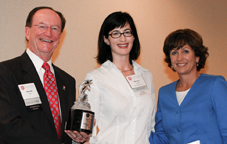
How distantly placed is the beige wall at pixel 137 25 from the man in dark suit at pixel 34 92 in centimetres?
89

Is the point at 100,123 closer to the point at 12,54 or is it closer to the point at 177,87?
the point at 177,87

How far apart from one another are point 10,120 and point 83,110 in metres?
0.51

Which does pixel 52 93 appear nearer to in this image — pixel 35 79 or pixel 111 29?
pixel 35 79

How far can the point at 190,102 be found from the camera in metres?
2.09

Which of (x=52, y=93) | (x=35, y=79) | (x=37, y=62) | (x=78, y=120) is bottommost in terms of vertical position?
(x=78, y=120)

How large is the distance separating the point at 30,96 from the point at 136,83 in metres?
0.95

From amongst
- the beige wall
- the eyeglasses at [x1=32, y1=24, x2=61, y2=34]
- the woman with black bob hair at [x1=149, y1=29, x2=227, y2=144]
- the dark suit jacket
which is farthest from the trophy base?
the beige wall

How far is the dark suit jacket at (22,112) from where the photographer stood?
171 cm

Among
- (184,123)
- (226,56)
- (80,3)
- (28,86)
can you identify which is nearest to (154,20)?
(80,3)

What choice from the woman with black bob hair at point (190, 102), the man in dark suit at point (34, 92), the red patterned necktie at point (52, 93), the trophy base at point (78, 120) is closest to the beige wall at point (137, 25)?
the man in dark suit at point (34, 92)

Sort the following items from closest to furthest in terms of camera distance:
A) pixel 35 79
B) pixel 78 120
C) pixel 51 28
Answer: pixel 78 120 < pixel 35 79 < pixel 51 28

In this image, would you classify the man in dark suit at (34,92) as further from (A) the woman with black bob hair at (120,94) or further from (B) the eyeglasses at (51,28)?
(A) the woman with black bob hair at (120,94)

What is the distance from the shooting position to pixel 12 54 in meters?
3.02

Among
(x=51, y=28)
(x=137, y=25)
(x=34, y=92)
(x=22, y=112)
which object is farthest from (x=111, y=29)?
(x=137, y=25)
